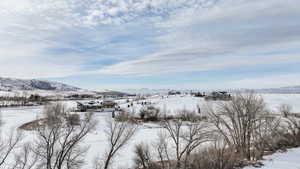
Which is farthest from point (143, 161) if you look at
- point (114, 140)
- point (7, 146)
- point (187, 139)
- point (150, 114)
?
point (150, 114)

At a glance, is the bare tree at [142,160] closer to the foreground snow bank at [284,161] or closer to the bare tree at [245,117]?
the bare tree at [245,117]

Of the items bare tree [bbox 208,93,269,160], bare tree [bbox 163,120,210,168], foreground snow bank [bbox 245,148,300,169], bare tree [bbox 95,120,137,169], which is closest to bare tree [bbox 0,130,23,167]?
bare tree [bbox 95,120,137,169]

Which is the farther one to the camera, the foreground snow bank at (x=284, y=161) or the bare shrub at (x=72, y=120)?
the bare shrub at (x=72, y=120)

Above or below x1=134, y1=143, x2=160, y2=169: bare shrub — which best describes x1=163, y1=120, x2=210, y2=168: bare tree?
above

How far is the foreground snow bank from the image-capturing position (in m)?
19.5

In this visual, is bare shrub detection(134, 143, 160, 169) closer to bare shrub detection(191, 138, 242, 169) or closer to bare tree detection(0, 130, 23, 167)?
bare shrub detection(191, 138, 242, 169)

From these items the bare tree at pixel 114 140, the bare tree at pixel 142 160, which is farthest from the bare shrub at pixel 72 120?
the bare tree at pixel 142 160

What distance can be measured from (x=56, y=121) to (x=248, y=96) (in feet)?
79.0

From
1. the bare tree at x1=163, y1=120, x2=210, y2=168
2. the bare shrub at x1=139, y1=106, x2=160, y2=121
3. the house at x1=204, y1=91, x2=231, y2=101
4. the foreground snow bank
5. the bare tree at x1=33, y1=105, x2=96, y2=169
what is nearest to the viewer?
the foreground snow bank

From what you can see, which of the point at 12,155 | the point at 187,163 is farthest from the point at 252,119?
the point at 12,155

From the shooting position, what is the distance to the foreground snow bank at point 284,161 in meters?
19.5

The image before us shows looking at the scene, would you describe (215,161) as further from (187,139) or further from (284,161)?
(284,161)

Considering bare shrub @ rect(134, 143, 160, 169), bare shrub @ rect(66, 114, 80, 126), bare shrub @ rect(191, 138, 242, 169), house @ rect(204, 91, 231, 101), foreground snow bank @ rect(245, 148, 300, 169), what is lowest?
bare shrub @ rect(134, 143, 160, 169)

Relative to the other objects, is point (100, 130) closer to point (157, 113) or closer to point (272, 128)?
point (157, 113)
